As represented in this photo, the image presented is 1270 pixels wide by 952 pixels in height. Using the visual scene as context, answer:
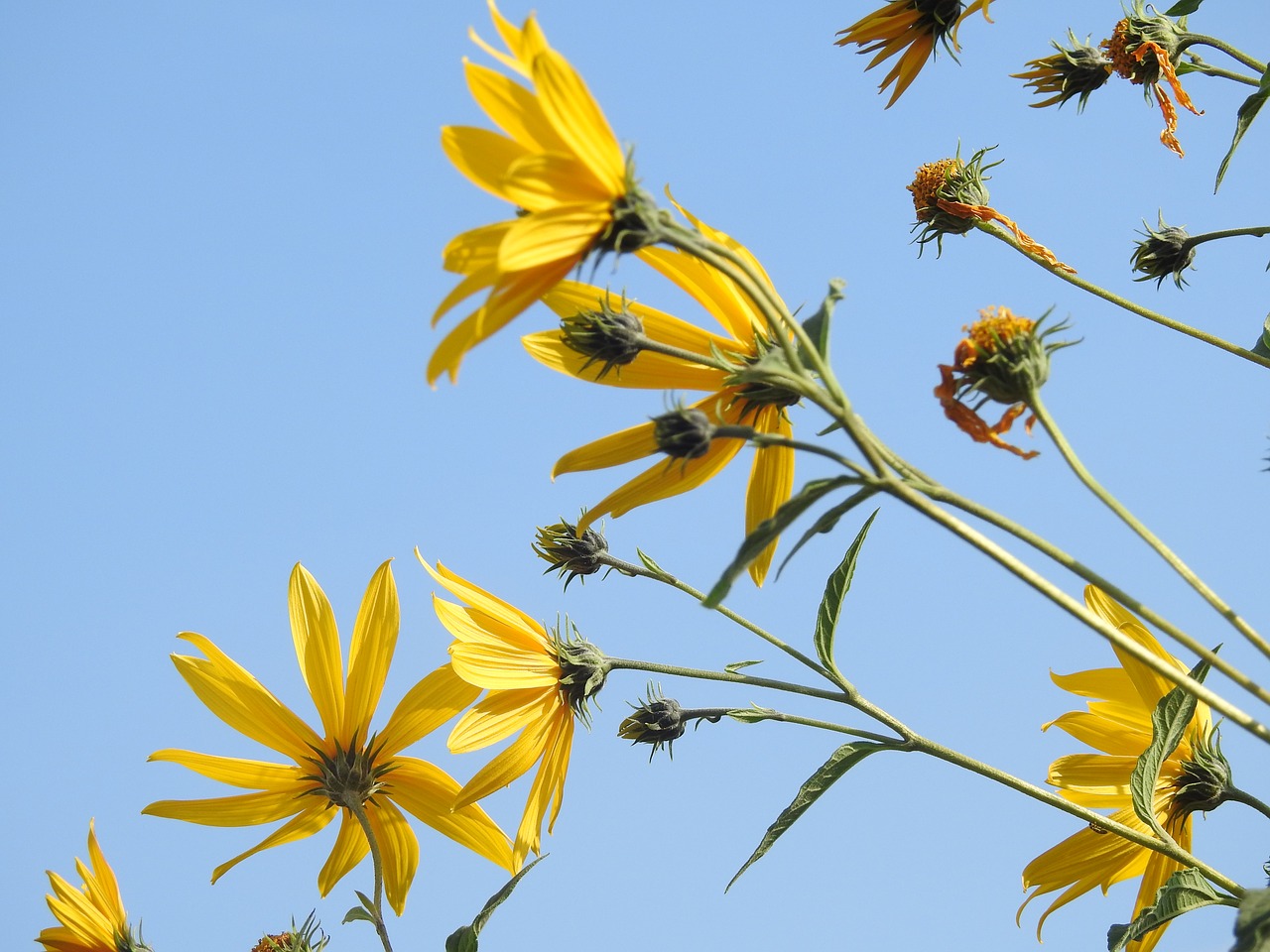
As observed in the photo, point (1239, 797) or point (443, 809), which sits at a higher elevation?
point (1239, 797)

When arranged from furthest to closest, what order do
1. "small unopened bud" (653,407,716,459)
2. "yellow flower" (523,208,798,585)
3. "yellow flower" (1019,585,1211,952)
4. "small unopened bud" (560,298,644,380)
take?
1. "yellow flower" (1019,585,1211,952)
2. "yellow flower" (523,208,798,585)
3. "small unopened bud" (560,298,644,380)
4. "small unopened bud" (653,407,716,459)

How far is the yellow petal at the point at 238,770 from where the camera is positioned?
7.98 feet

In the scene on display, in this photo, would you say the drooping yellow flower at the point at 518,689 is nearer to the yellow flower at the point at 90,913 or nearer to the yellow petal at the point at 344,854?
the yellow petal at the point at 344,854

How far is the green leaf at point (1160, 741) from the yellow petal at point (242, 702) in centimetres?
150

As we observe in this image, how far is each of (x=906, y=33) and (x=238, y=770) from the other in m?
2.16

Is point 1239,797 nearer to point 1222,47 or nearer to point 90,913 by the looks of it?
point 1222,47

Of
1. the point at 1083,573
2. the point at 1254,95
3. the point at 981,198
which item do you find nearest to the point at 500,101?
the point at 1083,573

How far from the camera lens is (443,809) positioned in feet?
8.09

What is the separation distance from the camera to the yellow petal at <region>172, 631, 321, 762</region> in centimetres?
246

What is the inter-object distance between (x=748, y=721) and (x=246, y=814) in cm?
102

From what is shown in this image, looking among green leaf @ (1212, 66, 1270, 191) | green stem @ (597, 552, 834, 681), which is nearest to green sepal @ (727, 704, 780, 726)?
green stem @ (597, 552, 834, 681)

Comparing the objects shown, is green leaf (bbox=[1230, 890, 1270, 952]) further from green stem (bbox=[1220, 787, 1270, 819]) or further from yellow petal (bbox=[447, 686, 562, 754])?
yellow petal (bbox=[447, 686, 562, 754])

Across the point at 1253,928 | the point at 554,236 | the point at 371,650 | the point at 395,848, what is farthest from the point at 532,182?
the point at 395,848

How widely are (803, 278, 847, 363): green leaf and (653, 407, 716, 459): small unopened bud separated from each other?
0.67ft
